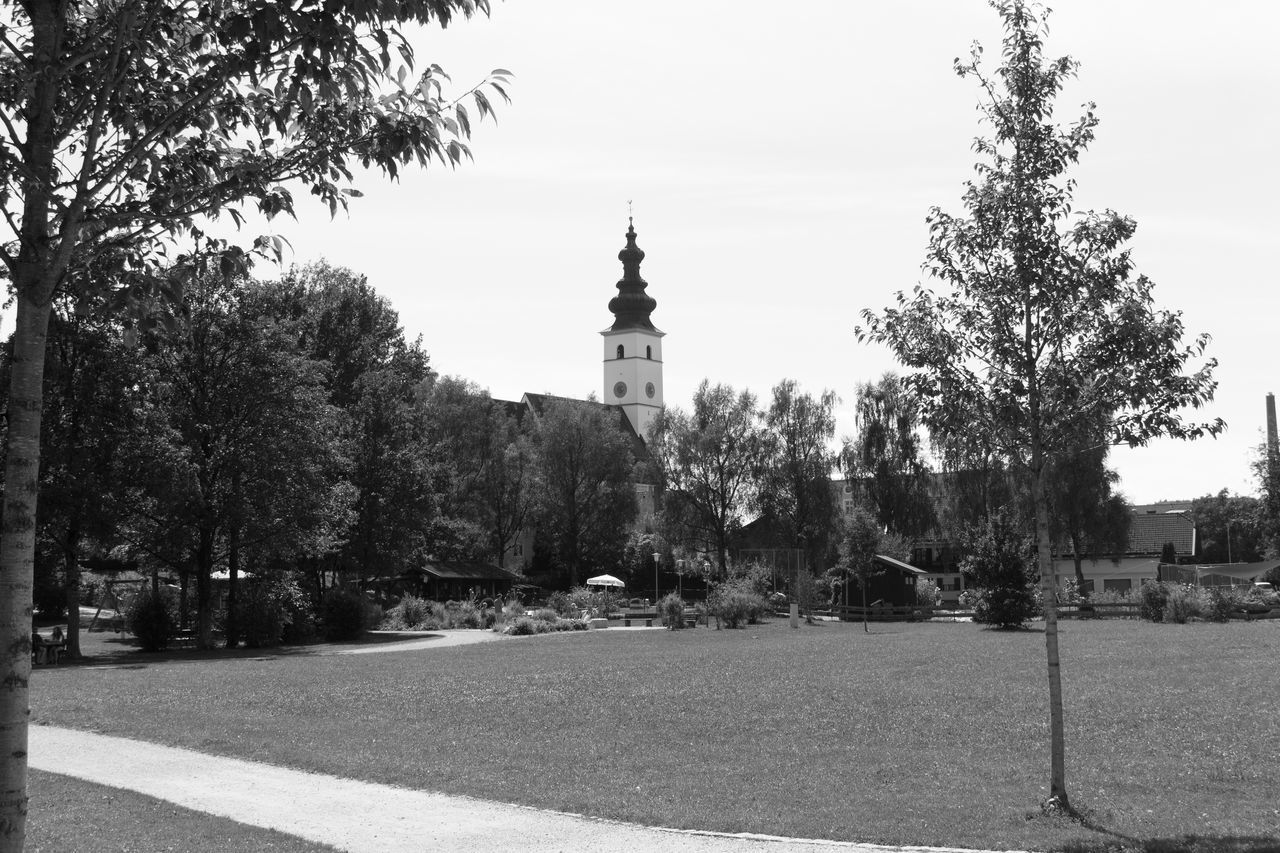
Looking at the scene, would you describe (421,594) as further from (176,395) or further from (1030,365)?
(1030,365)

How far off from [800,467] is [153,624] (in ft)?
135

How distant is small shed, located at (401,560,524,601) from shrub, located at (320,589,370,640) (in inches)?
908

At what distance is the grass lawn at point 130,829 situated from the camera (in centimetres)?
878

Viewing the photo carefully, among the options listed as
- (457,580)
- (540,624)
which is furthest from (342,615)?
(457,580)

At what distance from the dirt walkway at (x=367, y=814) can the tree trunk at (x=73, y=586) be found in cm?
2126

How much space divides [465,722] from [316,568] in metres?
34.4

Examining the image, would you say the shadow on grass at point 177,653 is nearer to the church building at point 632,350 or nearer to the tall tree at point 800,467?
the tall tree at point 800,467

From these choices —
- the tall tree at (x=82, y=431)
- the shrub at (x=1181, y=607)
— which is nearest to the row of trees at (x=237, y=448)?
the tall tree at (x=82, y=431)

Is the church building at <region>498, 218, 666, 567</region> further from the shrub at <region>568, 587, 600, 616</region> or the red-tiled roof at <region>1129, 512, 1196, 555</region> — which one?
the shrub at <region>568, 587, 600, 616</region>

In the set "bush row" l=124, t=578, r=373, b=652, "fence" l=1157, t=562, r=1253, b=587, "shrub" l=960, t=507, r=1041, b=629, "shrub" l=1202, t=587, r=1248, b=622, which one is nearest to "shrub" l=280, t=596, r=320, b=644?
"bush row" l=124, t=578, r=373, b=652

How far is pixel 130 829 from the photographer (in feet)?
30.9

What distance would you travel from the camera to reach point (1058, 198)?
36.3 feet

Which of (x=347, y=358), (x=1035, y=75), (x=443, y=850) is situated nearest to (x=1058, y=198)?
(x=1035, y=75)

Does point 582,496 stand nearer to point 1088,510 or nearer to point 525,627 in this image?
point 1088,510
